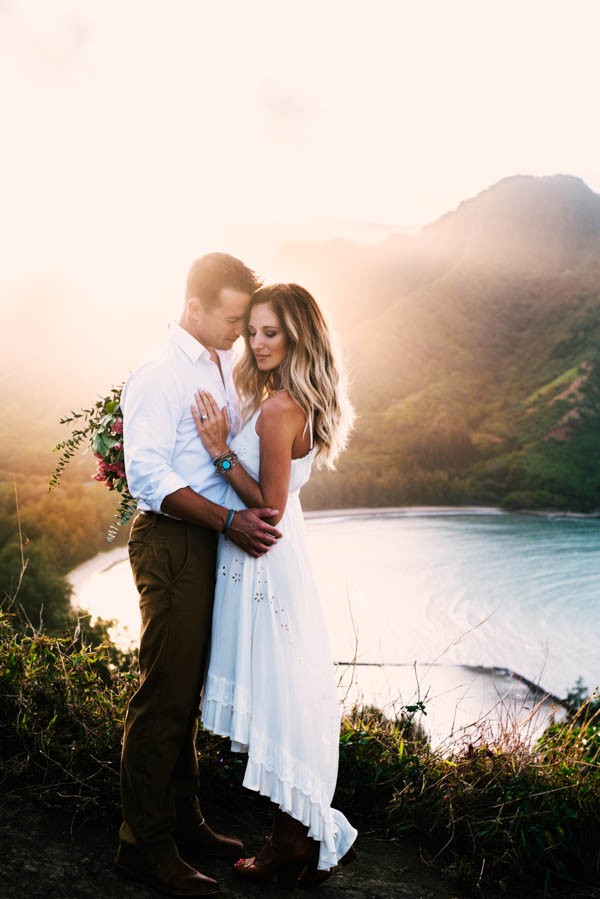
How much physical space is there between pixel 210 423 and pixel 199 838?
133 centimetres

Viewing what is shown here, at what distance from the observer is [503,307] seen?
1925 inches

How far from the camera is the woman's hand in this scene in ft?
6.84

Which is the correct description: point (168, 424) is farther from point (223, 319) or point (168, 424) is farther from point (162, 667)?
point (162, 667)

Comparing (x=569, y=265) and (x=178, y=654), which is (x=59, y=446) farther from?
(x=569, y=265)

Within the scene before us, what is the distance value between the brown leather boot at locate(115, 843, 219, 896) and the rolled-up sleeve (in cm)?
98

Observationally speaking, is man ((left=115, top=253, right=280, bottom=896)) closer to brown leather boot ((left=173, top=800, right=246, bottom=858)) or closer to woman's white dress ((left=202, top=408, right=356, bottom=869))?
woman's white dress ((left=202, top=408, right=356, bottom=869))

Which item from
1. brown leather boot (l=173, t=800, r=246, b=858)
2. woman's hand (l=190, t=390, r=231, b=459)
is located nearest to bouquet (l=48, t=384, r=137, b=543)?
woman's hand (l=190, t=390, r=231, b=459)

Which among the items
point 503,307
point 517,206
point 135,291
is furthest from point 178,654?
point 517,206

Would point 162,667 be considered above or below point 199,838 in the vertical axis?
above

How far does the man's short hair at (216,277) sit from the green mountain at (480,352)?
84.1 feet

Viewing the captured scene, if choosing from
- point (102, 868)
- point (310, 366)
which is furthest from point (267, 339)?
point (102, 868)

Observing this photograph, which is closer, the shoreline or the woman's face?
the woman's face

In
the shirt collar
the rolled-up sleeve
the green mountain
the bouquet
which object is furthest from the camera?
the green mountain

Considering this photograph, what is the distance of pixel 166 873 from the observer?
1998 mm
